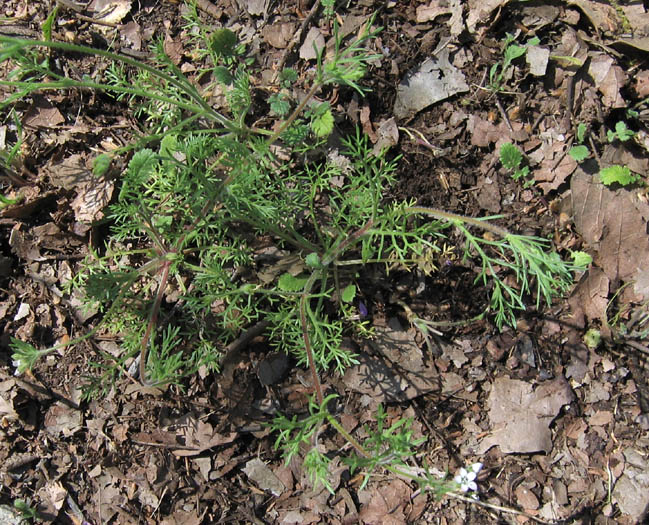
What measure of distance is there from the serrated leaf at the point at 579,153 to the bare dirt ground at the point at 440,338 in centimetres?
4

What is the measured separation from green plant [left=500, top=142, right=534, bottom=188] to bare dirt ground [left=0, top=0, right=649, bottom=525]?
7 centimetres

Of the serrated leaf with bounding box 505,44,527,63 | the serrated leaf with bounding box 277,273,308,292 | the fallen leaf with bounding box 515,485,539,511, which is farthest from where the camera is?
the serrated leaf with bounding box 505,44,527,63

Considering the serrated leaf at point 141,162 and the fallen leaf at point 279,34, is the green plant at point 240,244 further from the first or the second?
the serrated leaf at point 141,162

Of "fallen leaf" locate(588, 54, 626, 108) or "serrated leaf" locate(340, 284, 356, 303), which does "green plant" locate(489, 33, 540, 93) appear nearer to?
"fallen leaf" locate(588, 54, 626, 108)

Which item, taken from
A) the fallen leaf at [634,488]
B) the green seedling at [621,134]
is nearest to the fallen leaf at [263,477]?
the fallen leaf at [634,488]

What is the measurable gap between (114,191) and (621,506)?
4159 millimetres

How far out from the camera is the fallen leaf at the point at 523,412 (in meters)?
3.55

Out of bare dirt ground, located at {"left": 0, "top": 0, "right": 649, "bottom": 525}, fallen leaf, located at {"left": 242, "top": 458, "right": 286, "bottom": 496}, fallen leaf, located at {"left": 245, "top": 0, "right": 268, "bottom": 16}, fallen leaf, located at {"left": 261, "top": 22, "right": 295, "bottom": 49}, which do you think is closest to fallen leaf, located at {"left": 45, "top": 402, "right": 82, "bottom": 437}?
bare dirt ground, located at {"left": 0, "top": 0, "right": 649, "bottom": 525}

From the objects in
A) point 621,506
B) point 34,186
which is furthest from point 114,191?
point 621,506

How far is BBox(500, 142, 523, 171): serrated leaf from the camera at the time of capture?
3.67 metres

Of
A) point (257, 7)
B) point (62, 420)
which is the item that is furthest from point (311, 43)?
point (62, 420)

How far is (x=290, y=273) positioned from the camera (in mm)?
3570

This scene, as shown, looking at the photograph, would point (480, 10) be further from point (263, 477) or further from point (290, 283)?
point (263, 477)

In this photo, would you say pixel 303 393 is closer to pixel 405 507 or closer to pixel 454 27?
pixel 405 507
